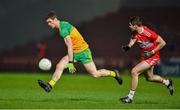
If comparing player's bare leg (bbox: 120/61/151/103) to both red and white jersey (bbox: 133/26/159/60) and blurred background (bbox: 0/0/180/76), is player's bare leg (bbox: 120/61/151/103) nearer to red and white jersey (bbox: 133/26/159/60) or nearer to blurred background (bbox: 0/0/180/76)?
red and white jersey (bbox: 133/26/159/60)

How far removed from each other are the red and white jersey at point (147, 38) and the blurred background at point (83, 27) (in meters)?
24.7

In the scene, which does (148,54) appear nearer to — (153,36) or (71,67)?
(153,36)

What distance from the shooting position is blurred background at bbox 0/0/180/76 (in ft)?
137

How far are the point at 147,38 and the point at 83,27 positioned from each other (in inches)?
1069

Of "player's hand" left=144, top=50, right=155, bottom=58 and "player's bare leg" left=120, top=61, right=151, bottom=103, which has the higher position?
"player's hand" left=144, top=50, right=155, bottom=58

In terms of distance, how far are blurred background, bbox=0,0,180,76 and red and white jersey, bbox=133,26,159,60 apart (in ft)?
80.9

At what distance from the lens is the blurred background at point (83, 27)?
41719mm

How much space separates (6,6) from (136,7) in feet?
28.8

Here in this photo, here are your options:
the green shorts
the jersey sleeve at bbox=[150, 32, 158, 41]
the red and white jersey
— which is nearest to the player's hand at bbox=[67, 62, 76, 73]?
the green shorts

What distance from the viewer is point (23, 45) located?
139 feet

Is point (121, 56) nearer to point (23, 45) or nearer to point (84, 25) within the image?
point (84, 25)

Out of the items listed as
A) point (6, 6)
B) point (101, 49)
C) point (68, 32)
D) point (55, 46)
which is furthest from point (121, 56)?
point (68, 32)

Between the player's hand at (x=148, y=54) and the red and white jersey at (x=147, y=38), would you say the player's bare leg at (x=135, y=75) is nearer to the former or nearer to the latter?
the player's hand at (x=148, y=54)

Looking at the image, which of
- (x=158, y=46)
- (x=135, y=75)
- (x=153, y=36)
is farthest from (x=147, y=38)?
(x=135, y=75)
